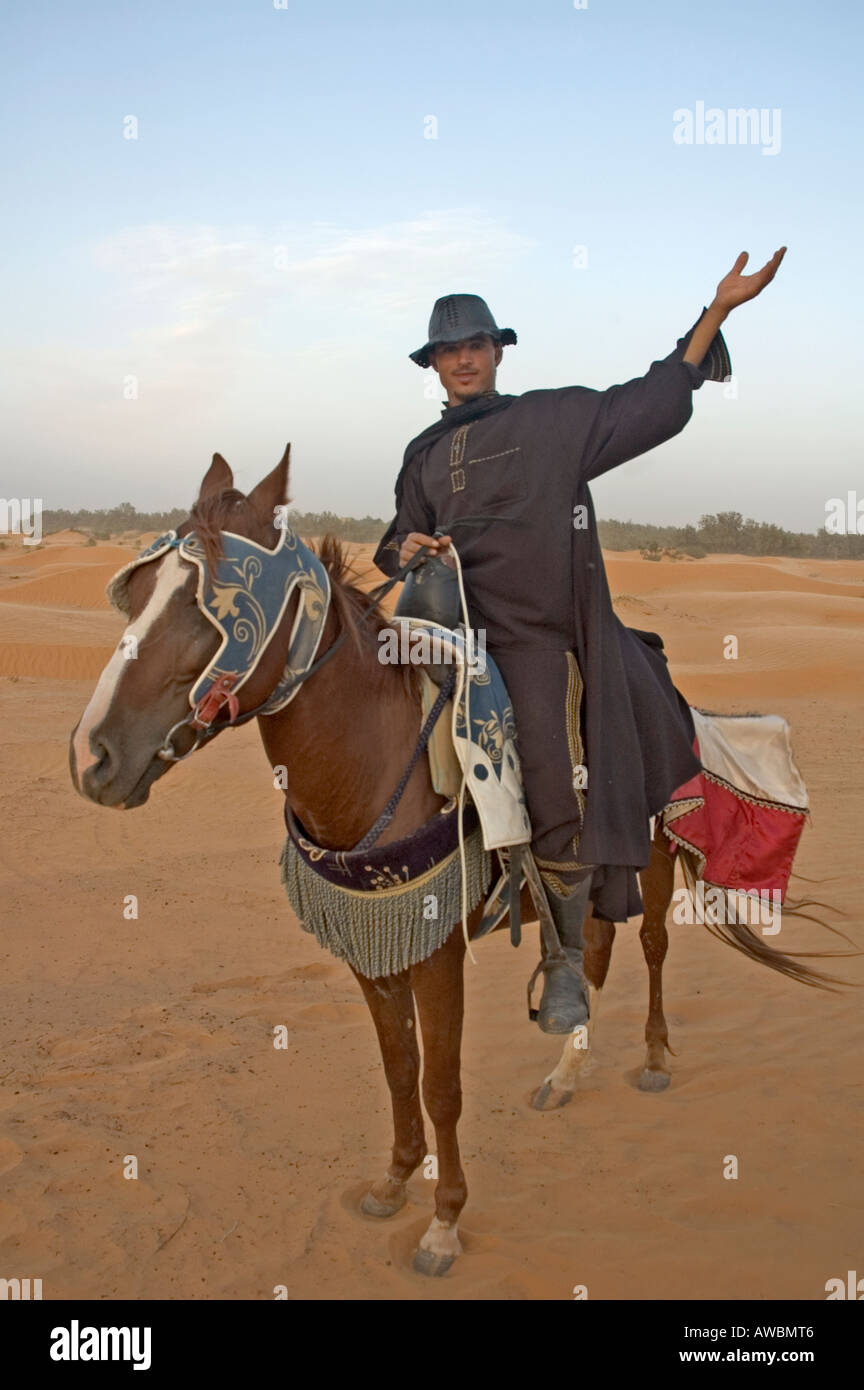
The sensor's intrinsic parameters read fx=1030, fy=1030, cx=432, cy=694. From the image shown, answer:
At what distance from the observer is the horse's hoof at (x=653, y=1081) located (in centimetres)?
513

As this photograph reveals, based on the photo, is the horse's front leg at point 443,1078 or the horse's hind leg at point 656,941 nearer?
the horse's front leg at point 443,1078

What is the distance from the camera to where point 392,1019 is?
385 centimetres

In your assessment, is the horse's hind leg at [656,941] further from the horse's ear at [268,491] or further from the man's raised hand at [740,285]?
the horse's ear at [268,491]

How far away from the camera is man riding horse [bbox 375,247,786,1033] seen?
3.54m

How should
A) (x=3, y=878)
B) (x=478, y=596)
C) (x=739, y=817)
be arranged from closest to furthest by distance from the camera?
(x=478, y=596)
(x=739, y=817)
(x=3, y=878)

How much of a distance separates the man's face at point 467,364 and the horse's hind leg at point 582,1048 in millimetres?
2469

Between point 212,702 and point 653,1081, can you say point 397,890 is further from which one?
point 653,1081

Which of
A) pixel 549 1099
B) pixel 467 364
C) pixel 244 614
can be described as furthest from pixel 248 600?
pixel 549 1099

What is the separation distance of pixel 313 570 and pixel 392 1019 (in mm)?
1756

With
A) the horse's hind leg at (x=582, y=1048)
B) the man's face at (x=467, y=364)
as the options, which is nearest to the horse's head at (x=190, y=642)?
the man's face at (x=467, y=364)

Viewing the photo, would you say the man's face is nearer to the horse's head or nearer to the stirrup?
the horse's head

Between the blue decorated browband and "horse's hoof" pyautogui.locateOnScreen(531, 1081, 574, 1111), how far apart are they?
284 centimetres

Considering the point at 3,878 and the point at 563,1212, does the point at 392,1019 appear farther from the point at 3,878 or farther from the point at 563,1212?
the point at 3,878
